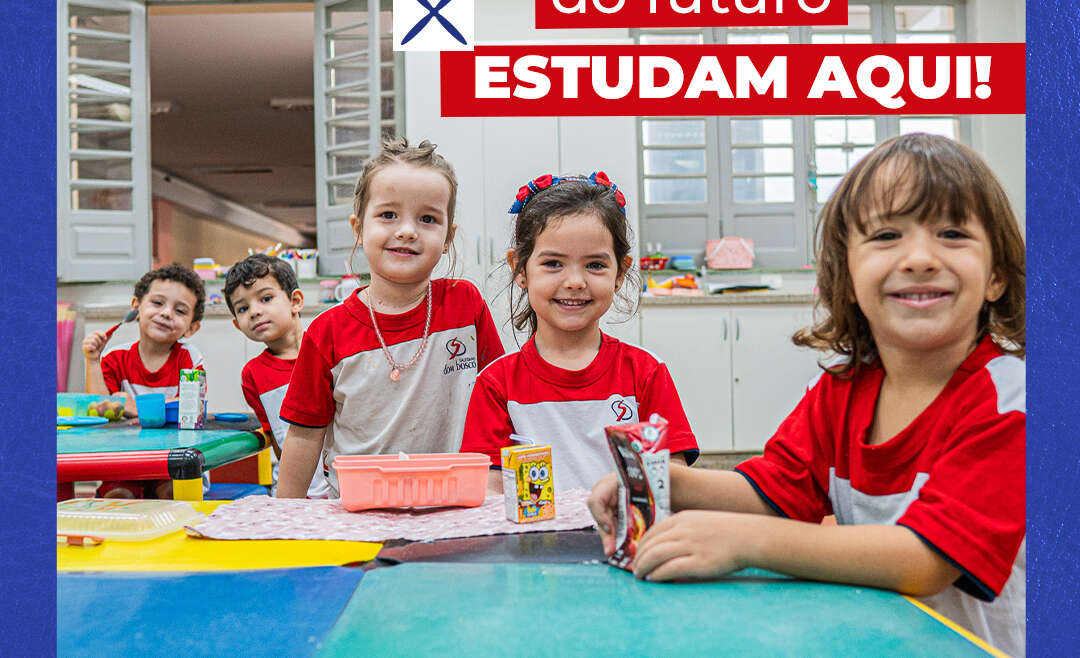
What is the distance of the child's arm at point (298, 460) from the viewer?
4.19 feet

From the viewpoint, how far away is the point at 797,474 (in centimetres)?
77

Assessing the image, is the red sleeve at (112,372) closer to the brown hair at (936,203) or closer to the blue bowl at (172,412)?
the blue bowl at (172,412)

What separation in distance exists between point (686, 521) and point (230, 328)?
3.45m

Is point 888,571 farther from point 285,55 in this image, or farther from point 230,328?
point 285,55

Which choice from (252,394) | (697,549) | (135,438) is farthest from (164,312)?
(697,549)

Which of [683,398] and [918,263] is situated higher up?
[918,263]

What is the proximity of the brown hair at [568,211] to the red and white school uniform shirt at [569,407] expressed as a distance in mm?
143

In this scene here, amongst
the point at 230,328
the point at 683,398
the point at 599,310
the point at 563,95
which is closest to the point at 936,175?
the point at 599,310

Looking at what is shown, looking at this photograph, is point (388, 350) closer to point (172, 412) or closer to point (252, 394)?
point (172, 412)

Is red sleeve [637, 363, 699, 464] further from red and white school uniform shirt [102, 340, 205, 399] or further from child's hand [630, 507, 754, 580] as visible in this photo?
red and white school uniform shirt [102, 340, 205, 399]

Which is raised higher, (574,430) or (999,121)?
(999,121)

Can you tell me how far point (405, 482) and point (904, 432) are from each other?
513mm
